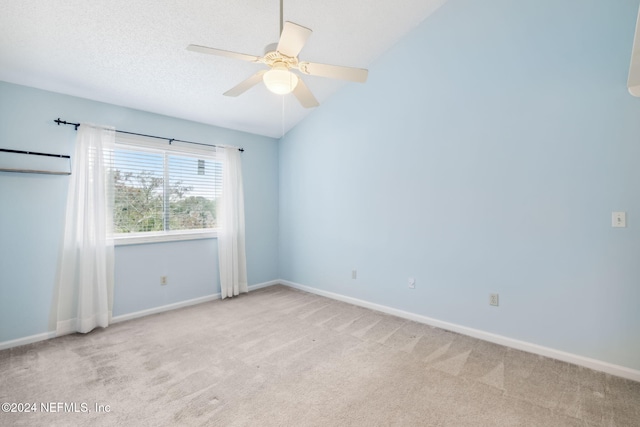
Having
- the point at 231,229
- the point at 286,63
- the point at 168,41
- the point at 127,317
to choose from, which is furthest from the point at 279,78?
the point at 127,317

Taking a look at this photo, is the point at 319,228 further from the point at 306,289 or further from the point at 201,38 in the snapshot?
the point at 201,38

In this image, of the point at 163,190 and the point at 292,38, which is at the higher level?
the point at 292,38

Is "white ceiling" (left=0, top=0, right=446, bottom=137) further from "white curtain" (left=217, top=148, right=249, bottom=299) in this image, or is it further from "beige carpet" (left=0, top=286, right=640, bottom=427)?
"beige carpet" (left=0, top=286, right=640, bottom=427)

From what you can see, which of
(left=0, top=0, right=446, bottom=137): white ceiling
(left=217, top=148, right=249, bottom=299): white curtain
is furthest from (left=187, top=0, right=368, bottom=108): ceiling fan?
(left=217, top=148, right=249, bottom=299): white curtain

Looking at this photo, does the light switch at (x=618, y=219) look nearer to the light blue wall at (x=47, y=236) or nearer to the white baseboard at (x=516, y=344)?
the white baseboard at (x=516, y=344)

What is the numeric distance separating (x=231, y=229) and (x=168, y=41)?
2.39 meters

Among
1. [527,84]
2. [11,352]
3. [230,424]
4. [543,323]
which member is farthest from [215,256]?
[527,84]

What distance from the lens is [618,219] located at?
2189 millimetres

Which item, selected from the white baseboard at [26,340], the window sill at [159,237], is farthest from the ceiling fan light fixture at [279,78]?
the white baseboard at [26,340]

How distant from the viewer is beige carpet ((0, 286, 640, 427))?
1.78m

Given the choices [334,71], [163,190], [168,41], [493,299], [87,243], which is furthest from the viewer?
[163,190]

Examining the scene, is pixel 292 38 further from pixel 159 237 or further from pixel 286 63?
pixel 159 237

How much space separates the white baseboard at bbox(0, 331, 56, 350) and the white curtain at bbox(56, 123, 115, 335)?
0.26ft

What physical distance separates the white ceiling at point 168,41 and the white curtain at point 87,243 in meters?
0.41
